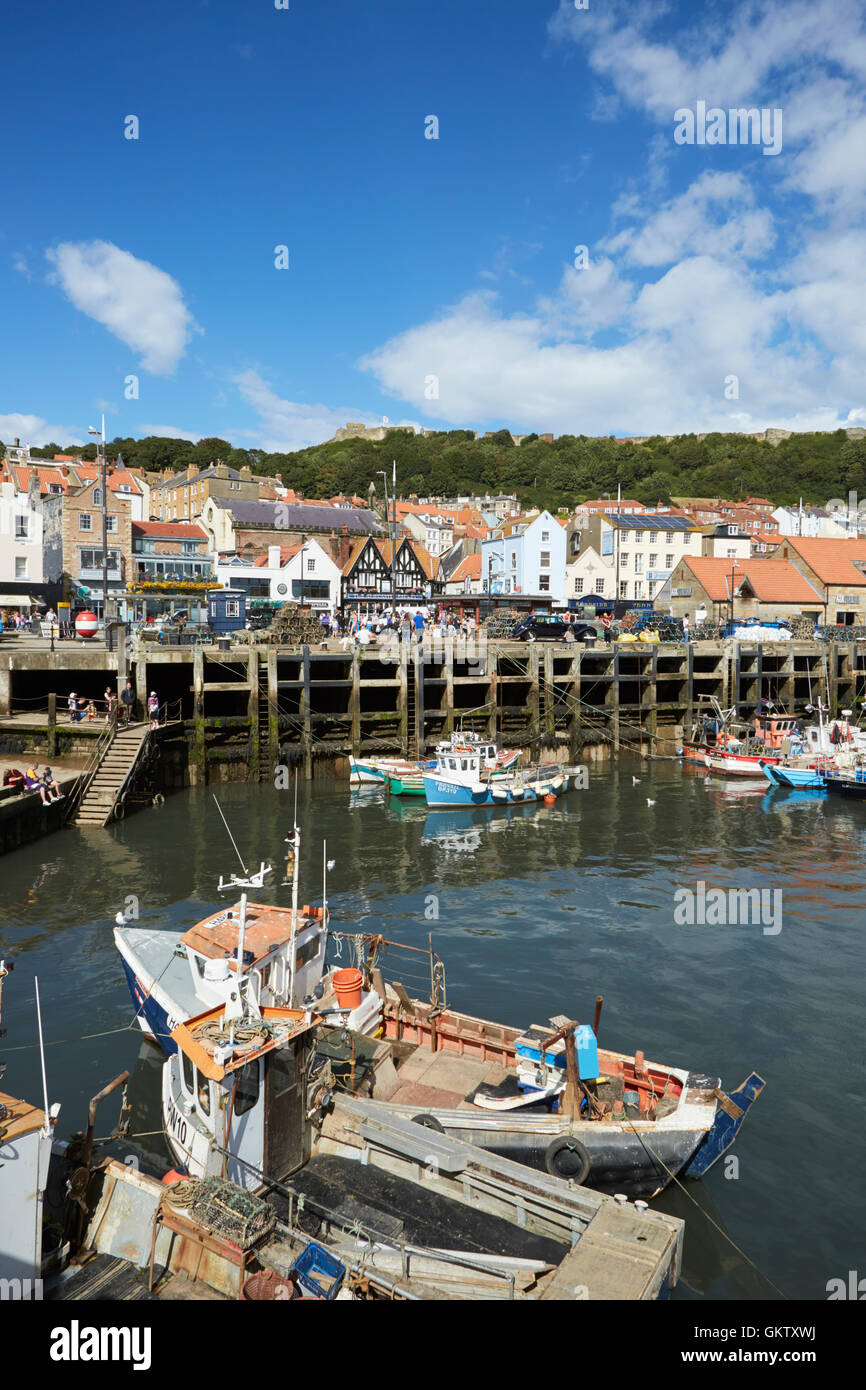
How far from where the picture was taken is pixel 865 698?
54531mm

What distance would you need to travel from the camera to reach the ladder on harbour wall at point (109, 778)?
30562 millimetres

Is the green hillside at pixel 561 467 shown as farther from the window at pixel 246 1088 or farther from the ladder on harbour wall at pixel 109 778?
the window at pixel 246 1088

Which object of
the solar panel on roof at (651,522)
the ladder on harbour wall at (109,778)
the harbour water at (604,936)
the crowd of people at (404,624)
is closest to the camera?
the harbour water at (604,936)

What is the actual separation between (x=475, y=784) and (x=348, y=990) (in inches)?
870

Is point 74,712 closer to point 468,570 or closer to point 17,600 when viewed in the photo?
point 17,600

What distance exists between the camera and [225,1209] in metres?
9.41

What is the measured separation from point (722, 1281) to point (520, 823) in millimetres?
23151

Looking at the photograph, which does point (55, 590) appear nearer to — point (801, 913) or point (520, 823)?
point (520, 823)

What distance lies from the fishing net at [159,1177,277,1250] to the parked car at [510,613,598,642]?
44.8 metres

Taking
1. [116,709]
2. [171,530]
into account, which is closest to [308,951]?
[116,709]

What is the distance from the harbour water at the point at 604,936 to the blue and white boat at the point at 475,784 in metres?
0.79

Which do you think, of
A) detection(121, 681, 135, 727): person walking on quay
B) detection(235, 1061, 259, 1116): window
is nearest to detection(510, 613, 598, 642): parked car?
detection(121, 681, 135, 727): person walking on quay

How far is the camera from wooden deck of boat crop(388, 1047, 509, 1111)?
43.2 ft

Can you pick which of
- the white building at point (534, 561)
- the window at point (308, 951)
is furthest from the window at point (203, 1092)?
the white building at point (534, 561)
